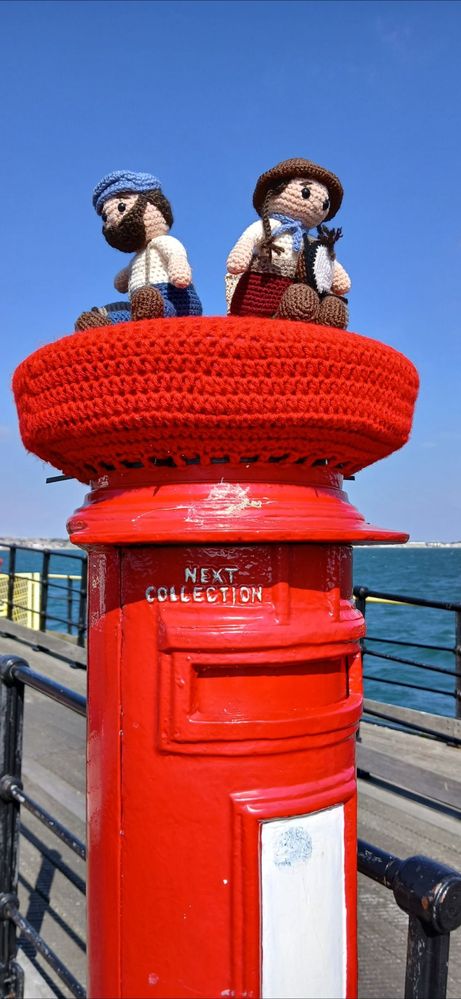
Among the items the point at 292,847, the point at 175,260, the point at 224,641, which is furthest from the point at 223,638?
the point at 175,260

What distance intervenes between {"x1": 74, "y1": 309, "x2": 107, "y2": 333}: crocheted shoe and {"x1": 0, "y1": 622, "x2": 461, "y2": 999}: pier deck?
54.2 inches

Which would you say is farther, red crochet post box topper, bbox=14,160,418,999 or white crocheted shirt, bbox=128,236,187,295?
white crocheted shirt, bbox=128,236,187,295

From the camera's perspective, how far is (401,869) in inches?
38.4

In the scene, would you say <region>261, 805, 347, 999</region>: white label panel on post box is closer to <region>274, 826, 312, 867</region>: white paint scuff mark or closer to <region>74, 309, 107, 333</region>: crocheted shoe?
<region>274, 826, 312, 867</region>: white paint scuff mark

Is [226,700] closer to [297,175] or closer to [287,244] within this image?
[287,244]

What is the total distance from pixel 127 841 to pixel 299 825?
0.26 meters

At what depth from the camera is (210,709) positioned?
101cm

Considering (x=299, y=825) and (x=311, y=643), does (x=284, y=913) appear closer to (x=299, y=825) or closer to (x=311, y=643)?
(x=299, y=825)

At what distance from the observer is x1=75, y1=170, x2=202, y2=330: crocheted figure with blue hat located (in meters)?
1.41

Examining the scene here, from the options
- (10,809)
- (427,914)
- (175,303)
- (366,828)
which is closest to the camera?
(427,914)

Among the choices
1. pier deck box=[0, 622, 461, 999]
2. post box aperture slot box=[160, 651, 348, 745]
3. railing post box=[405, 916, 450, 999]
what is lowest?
pier deck box=[0, 622, 461, 999]

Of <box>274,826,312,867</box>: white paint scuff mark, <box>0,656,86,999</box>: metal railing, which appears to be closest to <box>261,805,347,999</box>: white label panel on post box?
<box>274,826,312,867</box>: white paint scuff mark

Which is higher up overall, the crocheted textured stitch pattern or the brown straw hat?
the brown straw hat

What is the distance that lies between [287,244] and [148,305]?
35cm
